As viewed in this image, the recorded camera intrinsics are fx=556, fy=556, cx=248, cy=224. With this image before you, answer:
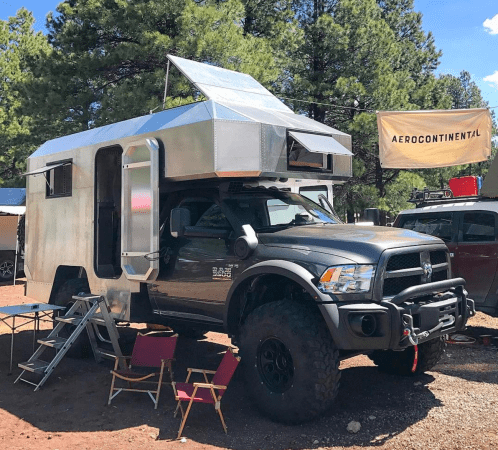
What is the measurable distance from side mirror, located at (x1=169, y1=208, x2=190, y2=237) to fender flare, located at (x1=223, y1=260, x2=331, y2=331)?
2.68 feet

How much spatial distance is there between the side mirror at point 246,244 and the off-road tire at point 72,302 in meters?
2.96

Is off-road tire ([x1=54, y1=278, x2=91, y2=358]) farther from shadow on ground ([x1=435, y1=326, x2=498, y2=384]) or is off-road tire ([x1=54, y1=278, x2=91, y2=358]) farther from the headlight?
shadow on ground ([x1=435, y1=326, x2=498, y2=384])

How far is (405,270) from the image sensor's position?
4906 mm

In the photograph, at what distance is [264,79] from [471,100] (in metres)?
35.5

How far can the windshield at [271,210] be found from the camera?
5.67 meters

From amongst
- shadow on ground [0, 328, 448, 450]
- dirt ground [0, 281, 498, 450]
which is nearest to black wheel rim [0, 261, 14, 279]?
dirt ground [0, 281, 498, 450]

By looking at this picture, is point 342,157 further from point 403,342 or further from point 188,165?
point 403,342

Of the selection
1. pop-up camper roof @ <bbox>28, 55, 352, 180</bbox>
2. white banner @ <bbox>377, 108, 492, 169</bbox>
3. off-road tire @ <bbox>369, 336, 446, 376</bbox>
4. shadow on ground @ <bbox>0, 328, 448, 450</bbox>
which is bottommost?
shadow on ground @ <bbox>0, 328, 448, 450</bbox>

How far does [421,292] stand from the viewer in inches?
191

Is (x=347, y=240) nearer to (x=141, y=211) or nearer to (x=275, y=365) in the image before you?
(x=275, y=365)

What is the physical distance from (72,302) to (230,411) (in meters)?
3.02

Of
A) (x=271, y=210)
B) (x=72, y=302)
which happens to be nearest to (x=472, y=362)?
(x=271, y=210)

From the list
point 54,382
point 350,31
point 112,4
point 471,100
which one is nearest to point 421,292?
point 54,382

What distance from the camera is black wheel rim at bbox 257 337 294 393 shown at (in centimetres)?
484
